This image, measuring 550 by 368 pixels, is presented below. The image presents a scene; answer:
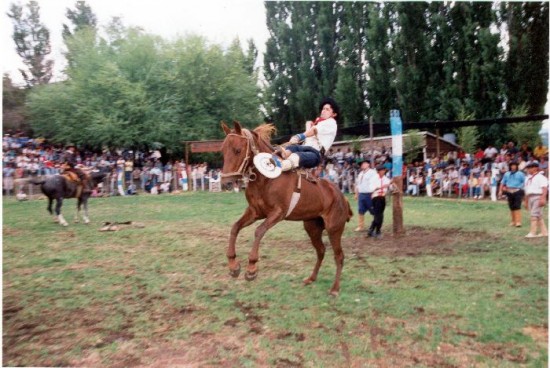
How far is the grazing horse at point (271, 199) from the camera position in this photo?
162 inches

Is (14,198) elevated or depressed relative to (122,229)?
elevated

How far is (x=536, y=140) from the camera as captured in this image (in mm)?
5496

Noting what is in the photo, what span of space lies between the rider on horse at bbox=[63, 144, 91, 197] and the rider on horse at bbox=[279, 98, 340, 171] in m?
6.09

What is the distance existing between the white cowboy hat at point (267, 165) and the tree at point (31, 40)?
3364mm

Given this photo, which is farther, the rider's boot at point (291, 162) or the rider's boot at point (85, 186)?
the rider's boot at point (85, 186)

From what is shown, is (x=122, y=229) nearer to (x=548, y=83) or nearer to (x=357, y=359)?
(x=357, y=359)

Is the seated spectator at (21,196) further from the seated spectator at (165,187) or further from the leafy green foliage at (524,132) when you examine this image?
the leafy green foliage at (524,132)

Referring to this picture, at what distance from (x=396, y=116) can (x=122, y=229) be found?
18.6 feet

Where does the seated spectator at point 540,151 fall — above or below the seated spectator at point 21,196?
above

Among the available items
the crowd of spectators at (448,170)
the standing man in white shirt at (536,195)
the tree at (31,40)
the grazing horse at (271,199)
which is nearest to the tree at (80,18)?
the tree at (31,40)

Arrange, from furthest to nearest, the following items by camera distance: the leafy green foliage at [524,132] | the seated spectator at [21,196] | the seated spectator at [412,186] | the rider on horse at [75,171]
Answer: the seated spectator at [412,186], the rider on horse at [75,171], the seated spectator at [21,196], the leafy green foliage at [524,132]

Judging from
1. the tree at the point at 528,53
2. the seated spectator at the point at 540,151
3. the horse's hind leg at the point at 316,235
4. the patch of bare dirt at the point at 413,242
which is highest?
the tree at the point at 528,53

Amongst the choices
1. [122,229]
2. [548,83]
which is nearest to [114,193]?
[122,229]

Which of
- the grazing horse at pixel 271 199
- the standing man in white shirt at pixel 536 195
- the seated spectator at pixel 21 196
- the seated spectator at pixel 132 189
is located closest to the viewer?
the grazing horse at pixel 271 199
